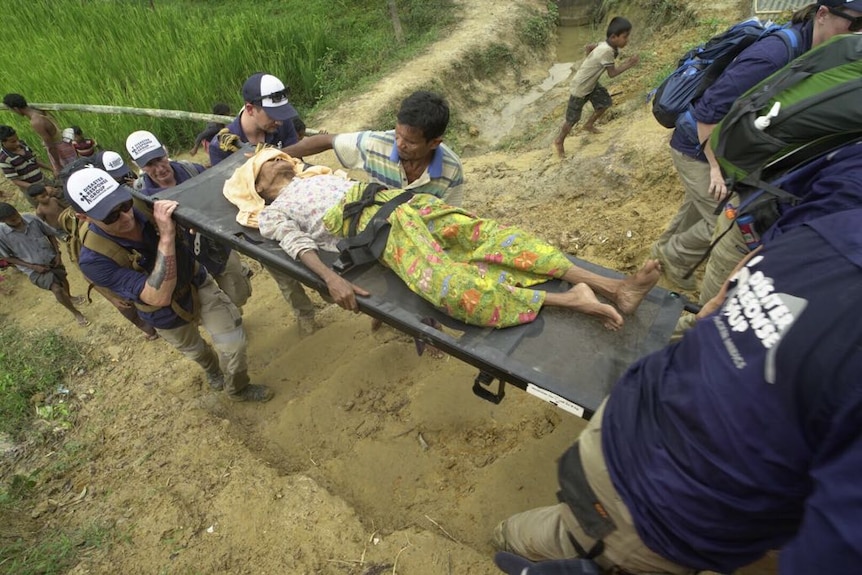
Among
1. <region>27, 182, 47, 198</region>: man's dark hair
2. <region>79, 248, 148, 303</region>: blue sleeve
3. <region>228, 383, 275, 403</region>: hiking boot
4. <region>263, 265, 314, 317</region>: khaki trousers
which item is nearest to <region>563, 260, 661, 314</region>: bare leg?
<region>263, 265, 314, 317</region>: khaki trousers

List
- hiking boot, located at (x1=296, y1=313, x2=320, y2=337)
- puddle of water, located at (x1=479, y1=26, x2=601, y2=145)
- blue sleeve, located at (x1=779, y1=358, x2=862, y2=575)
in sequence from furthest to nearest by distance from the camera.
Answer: puddle of water, located at (x1=479, y1=26, x2=601, y2=145) → hiking boot, located at (x1=296, y1=313, x2=320, y2=337) → blue sleeve, located at (x1=779, y1=358, x2=862, y2=575)

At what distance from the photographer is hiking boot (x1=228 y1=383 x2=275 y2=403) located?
3258mm

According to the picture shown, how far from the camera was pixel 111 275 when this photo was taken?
257 centimetres

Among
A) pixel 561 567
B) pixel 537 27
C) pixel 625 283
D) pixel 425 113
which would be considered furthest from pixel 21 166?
pixel 537 27

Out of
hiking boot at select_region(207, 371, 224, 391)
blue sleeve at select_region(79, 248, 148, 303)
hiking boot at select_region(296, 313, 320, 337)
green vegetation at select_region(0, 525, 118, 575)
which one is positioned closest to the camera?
green vegetation at select_region(0, 525, 118, 575)

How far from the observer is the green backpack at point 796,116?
5.65 feet

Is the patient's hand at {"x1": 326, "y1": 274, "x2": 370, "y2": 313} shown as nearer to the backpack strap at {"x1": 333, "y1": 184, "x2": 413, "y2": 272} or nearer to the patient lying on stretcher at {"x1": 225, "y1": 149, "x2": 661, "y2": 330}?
the patient lying on stretcher at {"x1": 225, "y1": 149, "x2": 661, "y2": 330}

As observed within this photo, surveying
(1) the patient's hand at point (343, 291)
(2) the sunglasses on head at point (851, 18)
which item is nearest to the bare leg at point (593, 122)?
(2) the sunglasses on head at point (851, 18)

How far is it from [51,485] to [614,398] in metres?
3.22

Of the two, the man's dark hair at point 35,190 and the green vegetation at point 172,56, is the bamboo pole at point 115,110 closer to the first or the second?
the green vegetation at point 172,56

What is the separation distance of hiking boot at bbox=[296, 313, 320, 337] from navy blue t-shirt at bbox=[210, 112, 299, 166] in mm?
1293

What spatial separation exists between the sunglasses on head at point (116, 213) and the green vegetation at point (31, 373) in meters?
1.73

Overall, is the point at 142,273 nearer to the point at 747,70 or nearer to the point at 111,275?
the point at 111,275

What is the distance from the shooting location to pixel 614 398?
4.48 ft
